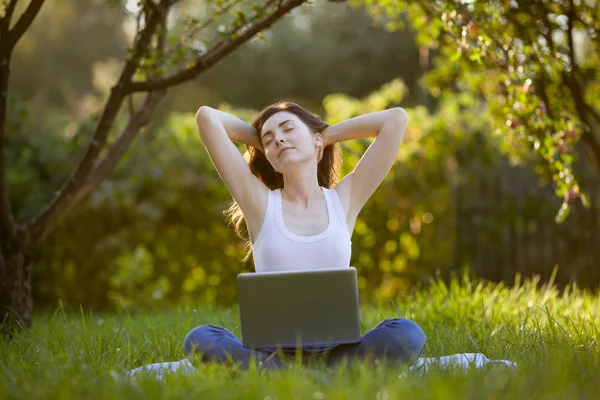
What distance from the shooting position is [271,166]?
3434mm

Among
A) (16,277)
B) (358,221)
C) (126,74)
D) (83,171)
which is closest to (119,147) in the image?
(83,171)

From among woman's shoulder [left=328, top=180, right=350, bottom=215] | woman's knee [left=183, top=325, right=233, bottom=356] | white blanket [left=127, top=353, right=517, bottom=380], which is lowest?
white blanket [left=127, top=353, right=517, bottom=380]

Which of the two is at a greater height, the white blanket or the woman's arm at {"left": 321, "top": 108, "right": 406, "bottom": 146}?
the woman's arm at {"left": 321, "top": 108, "right": 406, "bottom": 146}

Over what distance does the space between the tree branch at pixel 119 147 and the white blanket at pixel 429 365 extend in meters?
1.83

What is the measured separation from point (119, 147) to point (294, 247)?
188cm

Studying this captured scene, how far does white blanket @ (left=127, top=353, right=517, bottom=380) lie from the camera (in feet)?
8.53

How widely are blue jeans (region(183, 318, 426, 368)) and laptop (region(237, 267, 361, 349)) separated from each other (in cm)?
14

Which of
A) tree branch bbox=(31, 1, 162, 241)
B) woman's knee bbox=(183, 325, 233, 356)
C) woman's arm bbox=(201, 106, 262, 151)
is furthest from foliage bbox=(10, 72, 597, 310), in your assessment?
woman's knee bbox=(183, 325, 233, 356)

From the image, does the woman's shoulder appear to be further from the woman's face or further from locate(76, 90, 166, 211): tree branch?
locate(76, 90, 166, 211): tree branch

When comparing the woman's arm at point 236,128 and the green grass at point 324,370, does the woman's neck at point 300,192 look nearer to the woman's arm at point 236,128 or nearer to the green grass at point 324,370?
the woman's arm at point 236,128

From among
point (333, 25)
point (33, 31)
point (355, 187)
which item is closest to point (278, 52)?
point (333, 25)

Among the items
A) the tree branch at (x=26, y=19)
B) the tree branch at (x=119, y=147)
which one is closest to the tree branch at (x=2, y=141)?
the tree branch at (x=26, y=19)

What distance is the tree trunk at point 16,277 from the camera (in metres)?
4.12

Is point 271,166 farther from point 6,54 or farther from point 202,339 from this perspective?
point 6,54
